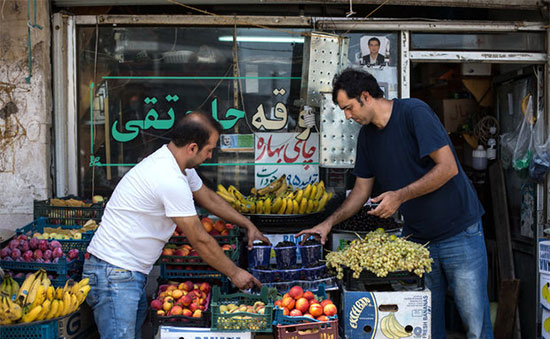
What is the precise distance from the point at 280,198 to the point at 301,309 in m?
1.66

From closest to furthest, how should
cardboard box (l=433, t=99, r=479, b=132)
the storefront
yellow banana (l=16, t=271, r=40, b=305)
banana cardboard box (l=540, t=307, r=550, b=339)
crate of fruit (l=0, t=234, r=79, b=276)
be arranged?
yellow banana (l=16, t=271, r=40, b=305), crate of fruit (l=0, t=234, r=79, b=276), banana cardboard box (l=540, t=307, r=550, b=339), the storefront, cardboard box (l=433, t=99, r=479, b=132)

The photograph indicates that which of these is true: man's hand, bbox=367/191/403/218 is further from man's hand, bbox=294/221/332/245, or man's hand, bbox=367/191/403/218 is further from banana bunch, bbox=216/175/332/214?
banana bunch, bbox=216/175/332/214

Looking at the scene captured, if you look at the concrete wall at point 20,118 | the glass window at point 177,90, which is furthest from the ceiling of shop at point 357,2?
the concrete wall at point 20,118

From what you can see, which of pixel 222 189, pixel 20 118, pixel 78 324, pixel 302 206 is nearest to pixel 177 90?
pixel 222 189

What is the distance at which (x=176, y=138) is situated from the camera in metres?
3.31

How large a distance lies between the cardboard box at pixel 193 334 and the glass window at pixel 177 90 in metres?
2.24

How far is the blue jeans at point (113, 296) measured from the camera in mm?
3314

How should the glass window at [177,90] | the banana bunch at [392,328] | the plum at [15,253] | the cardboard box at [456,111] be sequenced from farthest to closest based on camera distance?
the cardboard box at [456,111], the glass window at [177,90], the plum at [15,253], the banana bunch at [392,328]

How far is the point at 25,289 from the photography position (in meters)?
3.37

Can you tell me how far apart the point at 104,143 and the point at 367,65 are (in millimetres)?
2781

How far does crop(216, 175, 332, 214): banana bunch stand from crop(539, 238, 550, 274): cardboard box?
192 centimetres

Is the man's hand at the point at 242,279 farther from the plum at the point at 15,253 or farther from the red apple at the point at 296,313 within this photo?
the plum at the point at 15,253

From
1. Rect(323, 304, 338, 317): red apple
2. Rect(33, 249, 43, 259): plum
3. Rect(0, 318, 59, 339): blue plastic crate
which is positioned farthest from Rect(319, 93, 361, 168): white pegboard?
Rect(0, 318, 59, 339): blue plastic crate

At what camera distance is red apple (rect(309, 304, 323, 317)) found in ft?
10.7
